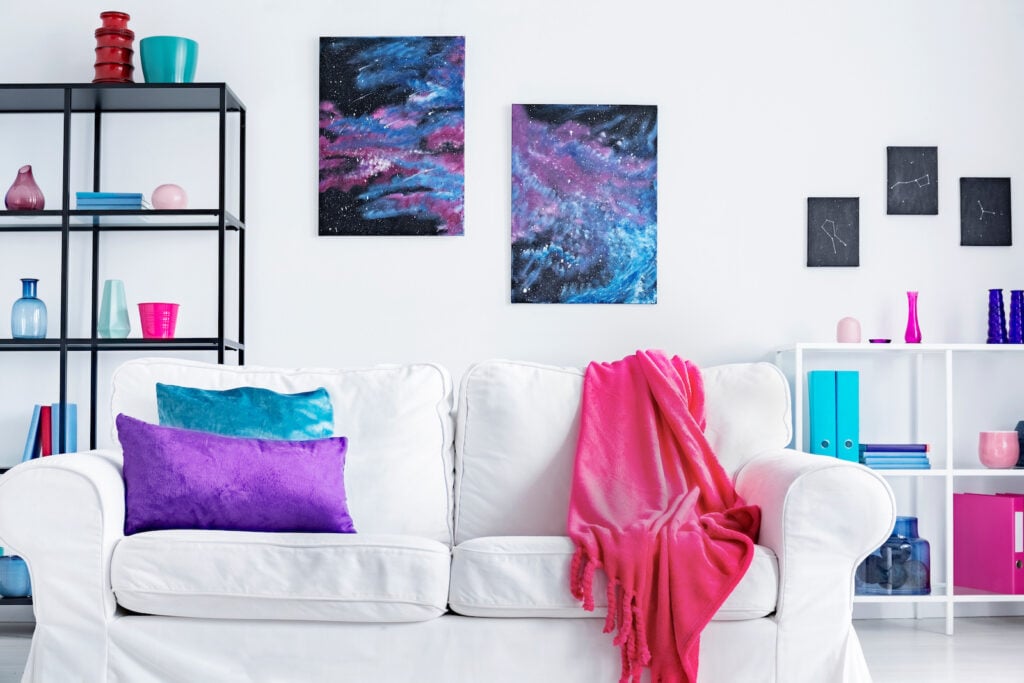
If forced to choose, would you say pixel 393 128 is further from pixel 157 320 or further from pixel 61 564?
pixel 61 564

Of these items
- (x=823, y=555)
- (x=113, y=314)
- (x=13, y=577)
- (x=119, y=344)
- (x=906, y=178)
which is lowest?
(x=13, y=577)

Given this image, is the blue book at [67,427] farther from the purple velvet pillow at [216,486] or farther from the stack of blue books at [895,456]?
the stack of blue books at [895,456]

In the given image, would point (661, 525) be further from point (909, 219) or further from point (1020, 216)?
point (1020, 216)

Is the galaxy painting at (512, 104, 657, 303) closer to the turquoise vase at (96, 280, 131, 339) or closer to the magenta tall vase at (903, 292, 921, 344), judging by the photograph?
the magenta tall vase at (903, 292, 921, 344)

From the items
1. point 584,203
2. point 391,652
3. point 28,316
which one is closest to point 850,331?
point 584,203

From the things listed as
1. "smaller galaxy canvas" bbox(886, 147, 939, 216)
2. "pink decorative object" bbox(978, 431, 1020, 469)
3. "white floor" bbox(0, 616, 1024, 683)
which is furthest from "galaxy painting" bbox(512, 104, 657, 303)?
"white floor" bbox(0, 616, 1024, 683)

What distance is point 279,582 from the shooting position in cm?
224

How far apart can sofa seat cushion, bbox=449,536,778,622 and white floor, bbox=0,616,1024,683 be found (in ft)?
3.08

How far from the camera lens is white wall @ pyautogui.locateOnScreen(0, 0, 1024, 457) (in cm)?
381

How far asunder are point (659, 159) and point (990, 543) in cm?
184

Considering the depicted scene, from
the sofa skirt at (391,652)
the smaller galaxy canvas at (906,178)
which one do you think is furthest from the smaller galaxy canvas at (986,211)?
the sofa skirt at (391,652)

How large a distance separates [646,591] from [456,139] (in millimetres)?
2120

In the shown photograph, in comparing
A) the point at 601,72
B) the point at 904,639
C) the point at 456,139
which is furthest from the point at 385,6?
the point at 904,639

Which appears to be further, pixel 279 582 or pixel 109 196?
pixel 109 196
